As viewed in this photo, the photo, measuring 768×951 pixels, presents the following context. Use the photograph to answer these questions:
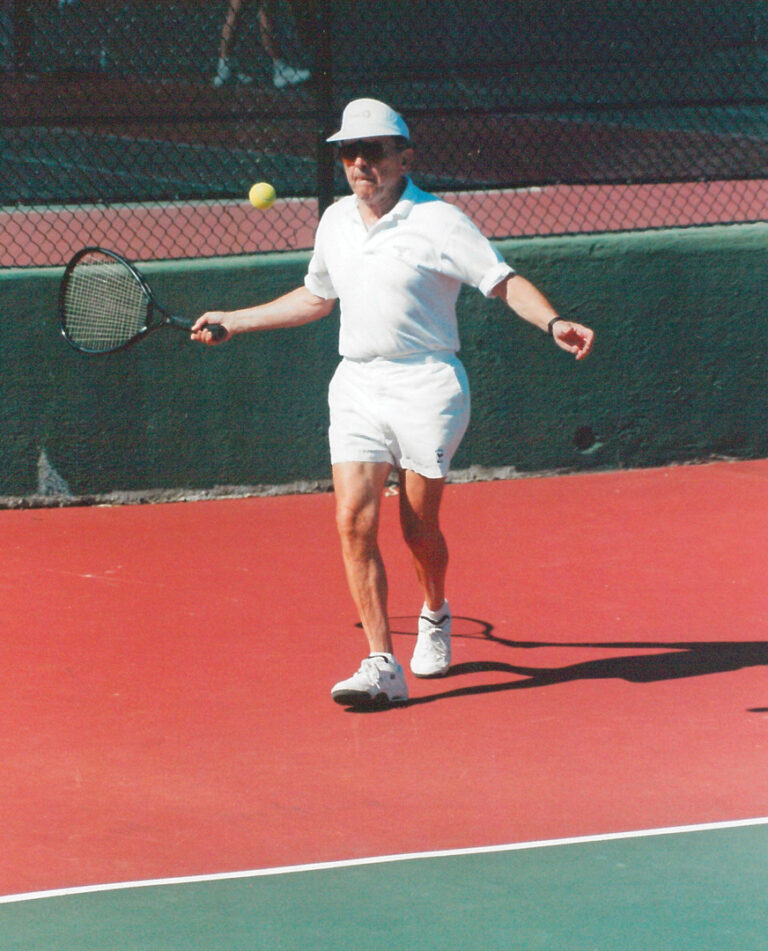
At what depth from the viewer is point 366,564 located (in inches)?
213

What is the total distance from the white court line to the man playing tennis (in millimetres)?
1244

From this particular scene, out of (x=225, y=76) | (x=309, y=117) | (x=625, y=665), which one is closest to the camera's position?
(x=625, y=665)

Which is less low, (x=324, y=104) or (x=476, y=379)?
(x=324, y=104)

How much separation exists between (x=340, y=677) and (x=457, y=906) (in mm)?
2064

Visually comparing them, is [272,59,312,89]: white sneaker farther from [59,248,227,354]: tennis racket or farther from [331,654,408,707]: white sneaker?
[331,654,408,707]: white sneaker

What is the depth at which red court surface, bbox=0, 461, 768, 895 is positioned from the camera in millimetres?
4328

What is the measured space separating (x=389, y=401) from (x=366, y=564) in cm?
55

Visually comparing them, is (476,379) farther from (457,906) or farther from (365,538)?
(457,906)

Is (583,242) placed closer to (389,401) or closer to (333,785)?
(389,401)

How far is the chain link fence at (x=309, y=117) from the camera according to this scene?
952cm

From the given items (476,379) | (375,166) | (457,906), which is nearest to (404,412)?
(375,166)

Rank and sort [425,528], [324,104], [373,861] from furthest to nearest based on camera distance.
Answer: [324,104]
[425,528]
[373,861]

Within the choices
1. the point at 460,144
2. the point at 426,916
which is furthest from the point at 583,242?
the point at 460,144

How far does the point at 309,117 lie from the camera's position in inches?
353
